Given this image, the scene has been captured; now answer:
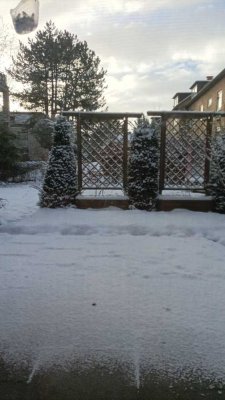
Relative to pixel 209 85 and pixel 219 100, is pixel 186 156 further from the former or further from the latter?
pixel 209 85

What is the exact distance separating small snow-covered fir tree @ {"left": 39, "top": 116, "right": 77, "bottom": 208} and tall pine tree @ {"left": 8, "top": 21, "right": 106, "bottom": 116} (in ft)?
45.5

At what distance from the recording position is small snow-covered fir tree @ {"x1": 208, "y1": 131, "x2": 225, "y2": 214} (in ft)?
21.7

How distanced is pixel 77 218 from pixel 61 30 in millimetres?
16887

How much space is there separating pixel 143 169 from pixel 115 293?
13.6ft

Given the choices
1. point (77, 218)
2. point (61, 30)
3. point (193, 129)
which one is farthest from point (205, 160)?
point (61, 30)

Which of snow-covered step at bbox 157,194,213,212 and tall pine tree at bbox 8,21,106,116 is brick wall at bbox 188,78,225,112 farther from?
snow-covered step at bbox 157,194,213,212

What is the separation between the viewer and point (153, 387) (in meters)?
1.90

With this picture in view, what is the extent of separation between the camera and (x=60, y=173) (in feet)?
22.6

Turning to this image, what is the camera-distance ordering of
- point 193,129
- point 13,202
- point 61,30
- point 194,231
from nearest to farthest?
point 194,231
point 193,129
point 13,202
point 61,30

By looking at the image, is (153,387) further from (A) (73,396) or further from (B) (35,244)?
(B) (35,244)

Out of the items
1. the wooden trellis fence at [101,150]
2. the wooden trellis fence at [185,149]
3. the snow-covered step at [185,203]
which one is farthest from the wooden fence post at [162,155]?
the wooden trellis fence at [101,150]

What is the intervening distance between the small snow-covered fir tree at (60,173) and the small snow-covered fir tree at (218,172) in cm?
263

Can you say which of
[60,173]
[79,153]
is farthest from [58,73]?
[60,173]

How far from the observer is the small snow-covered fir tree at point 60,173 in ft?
22.6
